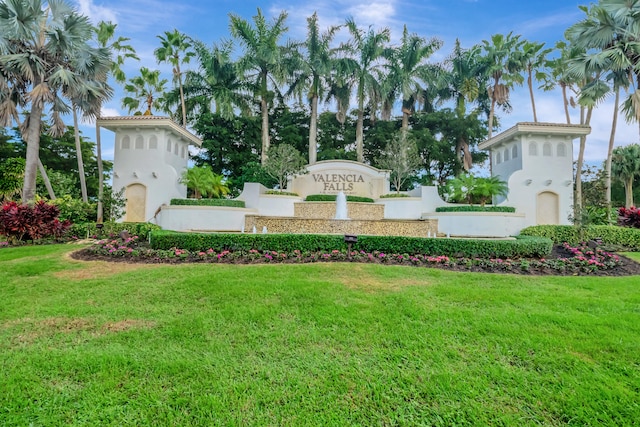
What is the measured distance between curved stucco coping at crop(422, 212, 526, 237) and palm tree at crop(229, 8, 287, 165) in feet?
38.0

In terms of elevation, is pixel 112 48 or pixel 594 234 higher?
pixel 112 48

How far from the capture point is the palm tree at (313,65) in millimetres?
21125

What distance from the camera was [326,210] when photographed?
1622cm

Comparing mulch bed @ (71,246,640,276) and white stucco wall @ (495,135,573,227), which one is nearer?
mulch bed @ (71,246,640,276)

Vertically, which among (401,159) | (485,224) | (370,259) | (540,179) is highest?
(401,159)

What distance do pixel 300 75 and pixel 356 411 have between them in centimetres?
2212

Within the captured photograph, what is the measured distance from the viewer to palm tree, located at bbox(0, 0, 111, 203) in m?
13.0

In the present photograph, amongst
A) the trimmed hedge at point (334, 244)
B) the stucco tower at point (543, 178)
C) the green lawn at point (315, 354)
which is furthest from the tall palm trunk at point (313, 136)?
the green lawn at point (315, 354)

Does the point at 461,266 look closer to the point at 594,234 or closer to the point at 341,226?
the point at 341,226

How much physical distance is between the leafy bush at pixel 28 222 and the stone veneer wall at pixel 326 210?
9.48 metres

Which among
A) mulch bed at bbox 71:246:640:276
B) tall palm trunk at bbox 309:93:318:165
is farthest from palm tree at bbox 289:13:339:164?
mulch bed at bbox 71:246:640:276

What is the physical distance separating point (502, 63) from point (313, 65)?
41.7ft

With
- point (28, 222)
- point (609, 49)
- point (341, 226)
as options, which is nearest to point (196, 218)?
point (28, 222)

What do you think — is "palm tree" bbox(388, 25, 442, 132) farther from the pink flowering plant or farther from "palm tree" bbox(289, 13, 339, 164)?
the pink flowering plant
